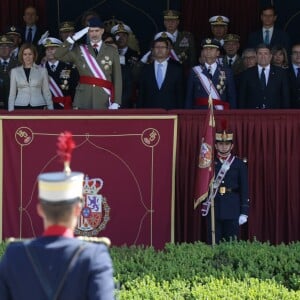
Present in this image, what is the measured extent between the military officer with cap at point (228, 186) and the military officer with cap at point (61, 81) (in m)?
2.00

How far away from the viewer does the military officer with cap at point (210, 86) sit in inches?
361

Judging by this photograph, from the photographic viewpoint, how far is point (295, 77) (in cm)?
949

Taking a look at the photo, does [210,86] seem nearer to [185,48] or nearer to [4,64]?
[185,48]

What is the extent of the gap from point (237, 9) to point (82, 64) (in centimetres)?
389

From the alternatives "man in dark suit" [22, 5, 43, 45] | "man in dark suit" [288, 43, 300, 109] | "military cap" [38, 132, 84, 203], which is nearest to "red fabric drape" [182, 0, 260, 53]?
"man in dark suit" [22, 5, 43, 45]

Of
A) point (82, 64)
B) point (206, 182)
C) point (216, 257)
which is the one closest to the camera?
point (216, 257)

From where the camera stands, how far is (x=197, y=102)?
363 inches

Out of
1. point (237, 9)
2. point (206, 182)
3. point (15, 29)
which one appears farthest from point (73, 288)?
point (237, 9)

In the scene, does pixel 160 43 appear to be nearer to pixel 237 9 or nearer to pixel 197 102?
pixel 197 102

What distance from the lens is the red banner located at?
8.41 m

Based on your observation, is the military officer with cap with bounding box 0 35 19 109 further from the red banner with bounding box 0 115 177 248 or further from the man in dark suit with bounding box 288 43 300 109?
the man in dark suit with bounding box 288 43 300 109

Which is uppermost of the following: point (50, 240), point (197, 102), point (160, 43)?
point (160, 43)

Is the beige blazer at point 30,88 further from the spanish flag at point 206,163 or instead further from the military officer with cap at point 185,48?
the military officer with cap at point 185,48

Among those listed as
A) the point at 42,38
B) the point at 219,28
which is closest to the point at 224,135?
the point at 219,28
